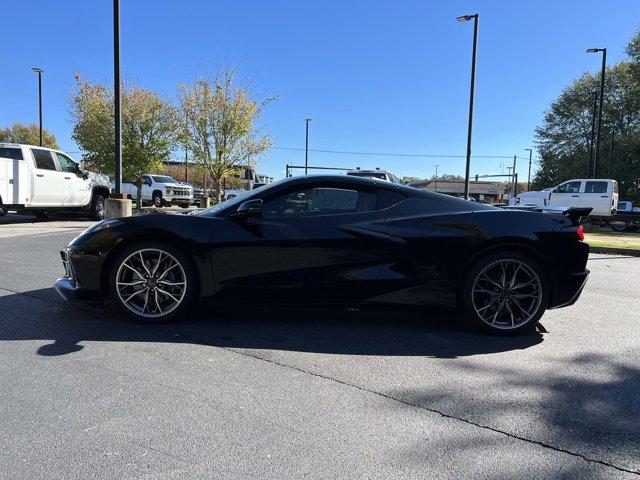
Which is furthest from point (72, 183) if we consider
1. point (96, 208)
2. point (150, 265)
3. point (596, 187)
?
point (596, 187)

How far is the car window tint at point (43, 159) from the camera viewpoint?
1443 centimetres

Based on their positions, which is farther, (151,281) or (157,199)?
(157,199)

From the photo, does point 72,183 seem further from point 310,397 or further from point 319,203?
point 310,397

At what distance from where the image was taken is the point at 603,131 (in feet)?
142

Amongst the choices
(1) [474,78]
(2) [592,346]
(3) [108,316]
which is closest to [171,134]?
(1) [474,78]

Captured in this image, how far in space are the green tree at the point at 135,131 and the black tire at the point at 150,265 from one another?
17.8 metres

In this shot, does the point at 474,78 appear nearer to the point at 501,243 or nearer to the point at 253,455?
the point at 501,243

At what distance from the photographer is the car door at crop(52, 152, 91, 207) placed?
15.1 m

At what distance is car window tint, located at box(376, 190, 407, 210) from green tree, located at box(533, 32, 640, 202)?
35.5m

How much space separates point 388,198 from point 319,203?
628 mm

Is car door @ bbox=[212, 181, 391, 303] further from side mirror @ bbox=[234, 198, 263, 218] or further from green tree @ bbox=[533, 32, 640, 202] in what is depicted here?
green tree @ bbox=[533, 32, 640, 202]

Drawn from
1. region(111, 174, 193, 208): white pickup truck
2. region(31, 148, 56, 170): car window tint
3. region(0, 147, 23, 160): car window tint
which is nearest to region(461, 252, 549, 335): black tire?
region(0, 147, 23, 160): car window tint

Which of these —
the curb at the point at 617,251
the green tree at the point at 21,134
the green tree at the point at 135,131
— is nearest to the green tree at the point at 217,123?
the green tree at the point at 135,131

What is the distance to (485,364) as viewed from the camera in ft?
12.2
